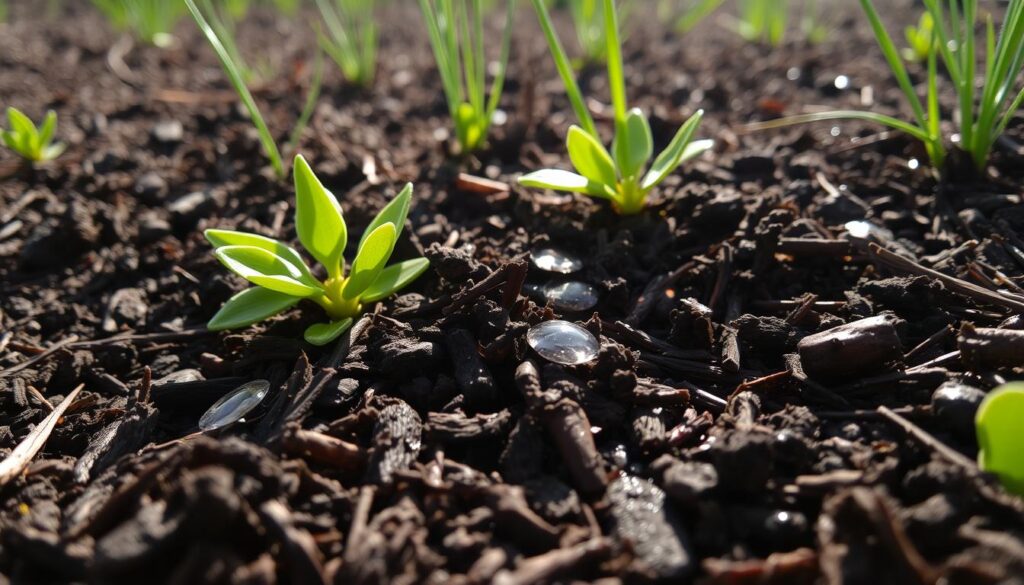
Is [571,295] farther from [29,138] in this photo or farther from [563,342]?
[29,138]

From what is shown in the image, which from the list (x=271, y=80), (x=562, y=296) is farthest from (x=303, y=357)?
(x=271, y=80)

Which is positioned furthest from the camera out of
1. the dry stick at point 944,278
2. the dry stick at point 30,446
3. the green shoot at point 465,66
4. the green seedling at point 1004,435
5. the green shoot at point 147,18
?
the green shoot at point 147,18

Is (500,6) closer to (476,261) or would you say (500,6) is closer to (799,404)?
(476,261)

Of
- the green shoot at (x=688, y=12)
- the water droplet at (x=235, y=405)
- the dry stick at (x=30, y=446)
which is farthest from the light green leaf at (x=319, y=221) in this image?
the green shoot at (x=688, y=12)

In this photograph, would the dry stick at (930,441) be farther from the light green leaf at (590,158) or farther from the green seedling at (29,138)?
the green seedling at (29,138)

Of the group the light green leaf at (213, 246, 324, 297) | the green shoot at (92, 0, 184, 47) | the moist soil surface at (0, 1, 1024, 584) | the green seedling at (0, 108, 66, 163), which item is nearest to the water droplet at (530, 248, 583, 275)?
the moist soil surface at (0, 1, 1024, 584)
